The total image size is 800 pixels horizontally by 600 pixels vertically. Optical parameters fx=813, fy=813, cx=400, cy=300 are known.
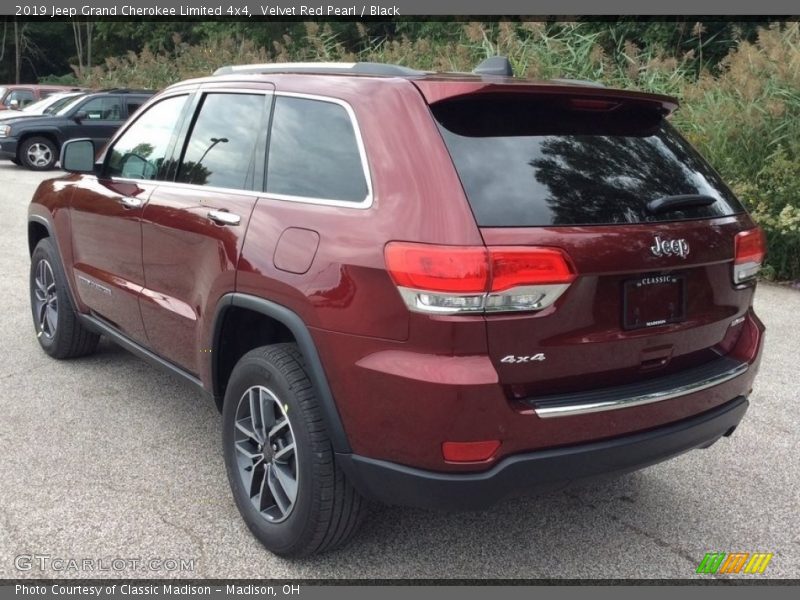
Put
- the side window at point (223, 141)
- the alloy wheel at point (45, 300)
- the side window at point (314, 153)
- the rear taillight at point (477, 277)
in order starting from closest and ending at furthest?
1. the rear taillight at point (477, 277)
2. the side window at point (314, 153)
3. the side window at point (223, 141)
4. the alloy wheel at point (45, 300)

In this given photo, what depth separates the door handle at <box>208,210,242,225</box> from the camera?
10.4 ft

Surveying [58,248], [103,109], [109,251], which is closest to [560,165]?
[109,251]

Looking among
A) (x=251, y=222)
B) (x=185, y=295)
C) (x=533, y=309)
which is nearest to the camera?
(x=533, y=309)

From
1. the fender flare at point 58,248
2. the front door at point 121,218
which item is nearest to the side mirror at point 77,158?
the front door at point 121,218

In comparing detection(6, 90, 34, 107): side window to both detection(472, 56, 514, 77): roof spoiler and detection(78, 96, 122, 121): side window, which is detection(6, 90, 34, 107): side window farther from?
detection(472, 56, 514, 77): roof spoiler

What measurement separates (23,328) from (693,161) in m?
4.89

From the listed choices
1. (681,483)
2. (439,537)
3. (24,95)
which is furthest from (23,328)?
(24,95)

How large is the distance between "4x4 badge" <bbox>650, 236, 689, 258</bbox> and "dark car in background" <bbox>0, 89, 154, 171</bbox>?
16.8 meters

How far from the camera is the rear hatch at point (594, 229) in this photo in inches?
99.2

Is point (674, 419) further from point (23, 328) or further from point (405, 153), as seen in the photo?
point (23, 328)

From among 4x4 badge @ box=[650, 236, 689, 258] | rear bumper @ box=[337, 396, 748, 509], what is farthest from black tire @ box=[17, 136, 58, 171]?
4x4 badge @ box=[650, 236, 689, 258]

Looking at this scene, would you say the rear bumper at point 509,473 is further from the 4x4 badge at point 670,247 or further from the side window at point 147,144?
the side window at point 147,144

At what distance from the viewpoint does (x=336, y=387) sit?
2650mm

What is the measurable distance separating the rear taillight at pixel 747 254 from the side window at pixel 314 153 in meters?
1.41
